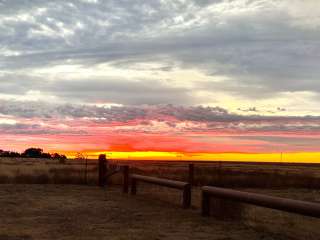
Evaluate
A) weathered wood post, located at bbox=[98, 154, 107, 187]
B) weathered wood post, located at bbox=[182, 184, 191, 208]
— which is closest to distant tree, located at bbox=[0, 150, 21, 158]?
weathered wood post, located at bbox=[98, 154, 107, 187]

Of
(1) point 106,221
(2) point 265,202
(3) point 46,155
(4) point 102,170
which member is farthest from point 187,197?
(3) point 46,155

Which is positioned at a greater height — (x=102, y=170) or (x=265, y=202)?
(x=102, y=170)

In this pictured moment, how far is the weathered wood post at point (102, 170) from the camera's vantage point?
24.9 m

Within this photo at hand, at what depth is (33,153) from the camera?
356 ft

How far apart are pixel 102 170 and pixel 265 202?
1542 cm

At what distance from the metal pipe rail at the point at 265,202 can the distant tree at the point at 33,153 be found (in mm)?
97126

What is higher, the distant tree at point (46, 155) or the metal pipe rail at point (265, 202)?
the distant tree at point (46, 155)

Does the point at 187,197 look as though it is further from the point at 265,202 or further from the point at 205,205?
the point at 265,202

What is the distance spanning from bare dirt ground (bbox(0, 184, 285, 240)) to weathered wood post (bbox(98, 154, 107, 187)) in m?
6.86

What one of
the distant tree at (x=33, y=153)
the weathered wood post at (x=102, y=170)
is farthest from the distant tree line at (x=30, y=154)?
the weathered wood post at (x=102, y=170)

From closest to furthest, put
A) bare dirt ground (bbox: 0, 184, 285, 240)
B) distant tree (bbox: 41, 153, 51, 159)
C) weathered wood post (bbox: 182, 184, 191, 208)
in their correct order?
bare dirt ground (bbox: 0, 184, 285, 240) → weathered wood post (bbox: 182, 184, 191, 208) → distant tree (bbox: 41, 153, 51, 159)

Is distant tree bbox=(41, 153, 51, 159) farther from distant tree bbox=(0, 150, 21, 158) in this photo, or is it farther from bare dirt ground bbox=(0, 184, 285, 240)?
bare dirt ground bbox=(0, 184, 285, 240)

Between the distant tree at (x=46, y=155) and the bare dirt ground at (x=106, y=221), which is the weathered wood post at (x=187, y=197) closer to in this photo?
the bare dirt ground at (x=106, y=221)

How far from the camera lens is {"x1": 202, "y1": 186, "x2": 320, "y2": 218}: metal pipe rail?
9.38 meters
